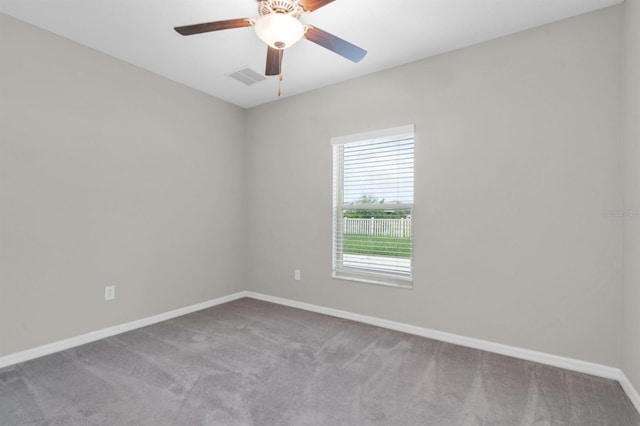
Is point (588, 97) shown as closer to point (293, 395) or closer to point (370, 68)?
point (370, 68)

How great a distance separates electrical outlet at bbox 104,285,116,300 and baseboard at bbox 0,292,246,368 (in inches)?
11.0

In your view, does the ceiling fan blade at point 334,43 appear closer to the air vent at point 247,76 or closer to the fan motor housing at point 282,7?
the fan motor housing at point 282,7

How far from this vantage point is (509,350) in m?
2.49

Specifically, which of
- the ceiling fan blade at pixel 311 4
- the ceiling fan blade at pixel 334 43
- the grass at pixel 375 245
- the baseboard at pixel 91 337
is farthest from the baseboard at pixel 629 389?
the baseboard at pixel 91 337

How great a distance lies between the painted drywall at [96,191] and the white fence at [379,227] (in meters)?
1.72

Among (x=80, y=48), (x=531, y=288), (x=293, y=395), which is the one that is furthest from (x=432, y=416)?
(x=80, y=48)

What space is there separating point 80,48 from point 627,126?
4.27m

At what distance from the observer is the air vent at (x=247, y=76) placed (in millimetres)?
3152

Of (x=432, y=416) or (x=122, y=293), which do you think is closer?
(x=432, y=416)

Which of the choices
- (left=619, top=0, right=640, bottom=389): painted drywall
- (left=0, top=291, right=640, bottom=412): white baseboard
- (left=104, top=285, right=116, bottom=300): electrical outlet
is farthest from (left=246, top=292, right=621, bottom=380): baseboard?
(left=104, top=285, right=116, bottom=300): electrical outlet

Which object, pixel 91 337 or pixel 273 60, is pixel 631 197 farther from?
pixel 91 337

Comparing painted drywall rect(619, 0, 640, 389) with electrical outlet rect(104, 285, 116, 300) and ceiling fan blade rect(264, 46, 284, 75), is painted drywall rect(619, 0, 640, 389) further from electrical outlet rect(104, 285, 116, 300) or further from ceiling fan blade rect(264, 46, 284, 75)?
electrical outlet rect(104, 285, 116, 300)

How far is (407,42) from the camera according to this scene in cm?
262

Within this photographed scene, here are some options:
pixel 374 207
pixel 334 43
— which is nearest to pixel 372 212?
pixel 374 207
